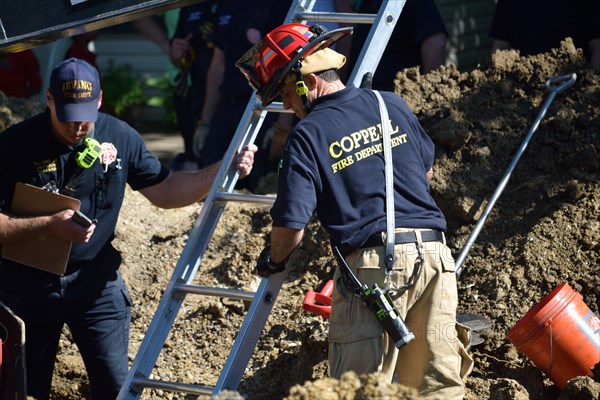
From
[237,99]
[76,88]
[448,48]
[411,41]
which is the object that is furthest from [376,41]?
[448,48]

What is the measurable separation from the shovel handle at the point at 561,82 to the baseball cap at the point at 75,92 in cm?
307

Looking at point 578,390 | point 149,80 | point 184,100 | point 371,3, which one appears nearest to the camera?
point 578,390

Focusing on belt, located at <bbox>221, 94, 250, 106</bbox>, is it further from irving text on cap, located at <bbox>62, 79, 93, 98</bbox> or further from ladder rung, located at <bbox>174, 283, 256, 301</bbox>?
irving text on cap, located at <bbox>62, 79, 93, 98</bbox>

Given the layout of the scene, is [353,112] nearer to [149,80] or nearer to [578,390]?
[578,390]

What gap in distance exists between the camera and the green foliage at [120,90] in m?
14.9

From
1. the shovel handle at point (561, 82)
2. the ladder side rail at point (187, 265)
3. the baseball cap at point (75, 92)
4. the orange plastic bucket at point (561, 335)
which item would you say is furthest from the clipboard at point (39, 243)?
the shovel handle at point (561, 82)

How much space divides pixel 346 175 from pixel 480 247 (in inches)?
82.8

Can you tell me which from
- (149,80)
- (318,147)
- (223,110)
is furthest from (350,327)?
(149,80)

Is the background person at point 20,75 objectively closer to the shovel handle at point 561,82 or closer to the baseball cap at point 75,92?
the baseball cap at point 75,92

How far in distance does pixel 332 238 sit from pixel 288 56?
87 centimetres

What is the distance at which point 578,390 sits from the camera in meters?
5.00

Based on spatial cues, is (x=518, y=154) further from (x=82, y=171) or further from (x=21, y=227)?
(x=21, y=227)

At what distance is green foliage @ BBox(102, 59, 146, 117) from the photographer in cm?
1488

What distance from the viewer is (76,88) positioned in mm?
5164
